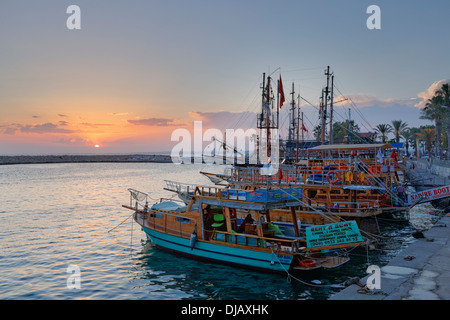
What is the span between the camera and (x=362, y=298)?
436 inches

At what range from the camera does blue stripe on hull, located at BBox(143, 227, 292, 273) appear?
16000mm

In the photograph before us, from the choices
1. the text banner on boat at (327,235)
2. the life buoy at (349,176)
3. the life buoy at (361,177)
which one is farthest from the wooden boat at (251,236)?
the life buoy at (361,177)

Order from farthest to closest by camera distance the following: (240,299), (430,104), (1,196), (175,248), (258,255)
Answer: (430,104) < (1,196) < (175,248) < (258,255) < (240,299)

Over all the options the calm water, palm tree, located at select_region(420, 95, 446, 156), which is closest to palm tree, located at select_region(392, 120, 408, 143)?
palm tree, located at select_region(420, 95, 446, 156)

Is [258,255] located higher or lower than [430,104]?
lower

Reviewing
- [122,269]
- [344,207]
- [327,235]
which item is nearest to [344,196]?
[344,207]

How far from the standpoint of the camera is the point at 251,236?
1619cm

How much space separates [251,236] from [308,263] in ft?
9.56

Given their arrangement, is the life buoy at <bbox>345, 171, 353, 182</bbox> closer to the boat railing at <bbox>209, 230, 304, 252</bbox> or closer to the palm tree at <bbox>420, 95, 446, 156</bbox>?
the boat railing at <bbox>209, 230, 304, 252</bbox>

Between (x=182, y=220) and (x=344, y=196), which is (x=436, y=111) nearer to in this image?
(x=344, y=196)
